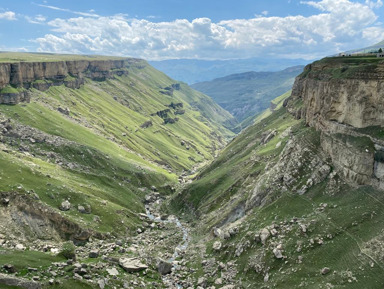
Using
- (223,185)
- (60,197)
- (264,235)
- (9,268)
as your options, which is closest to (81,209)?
(60,197)

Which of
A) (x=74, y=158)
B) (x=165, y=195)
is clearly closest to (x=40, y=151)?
(x=74, y=158)

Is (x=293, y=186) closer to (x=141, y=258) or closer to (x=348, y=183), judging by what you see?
(x=348, y=183)

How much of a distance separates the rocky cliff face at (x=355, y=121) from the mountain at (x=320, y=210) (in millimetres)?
209

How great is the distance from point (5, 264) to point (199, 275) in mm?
38005

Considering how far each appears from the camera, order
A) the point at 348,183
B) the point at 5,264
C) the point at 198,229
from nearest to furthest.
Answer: the point at 5,264 → the point at 348,183 → the point at 198,229

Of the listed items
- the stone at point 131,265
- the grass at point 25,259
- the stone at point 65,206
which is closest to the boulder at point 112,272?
the stone at point 131,265

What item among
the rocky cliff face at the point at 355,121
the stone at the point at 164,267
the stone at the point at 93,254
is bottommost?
the stone at the point at 164,267

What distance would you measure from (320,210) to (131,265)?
141 ft

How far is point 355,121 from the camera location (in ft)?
241

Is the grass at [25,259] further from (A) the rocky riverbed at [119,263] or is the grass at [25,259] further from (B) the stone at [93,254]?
(B) the stone at [93,254]

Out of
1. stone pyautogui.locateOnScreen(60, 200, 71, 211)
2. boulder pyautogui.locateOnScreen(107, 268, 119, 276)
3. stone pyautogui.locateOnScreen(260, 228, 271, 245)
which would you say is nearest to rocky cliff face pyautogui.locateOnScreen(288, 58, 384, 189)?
stone pyautogui.locateOnScreen(260, 228, 271, 245)

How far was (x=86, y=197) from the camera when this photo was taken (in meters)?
106

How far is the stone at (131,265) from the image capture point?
71375 mm

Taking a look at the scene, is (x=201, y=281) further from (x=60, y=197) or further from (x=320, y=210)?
(x=60, y=197)
